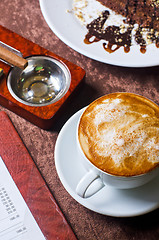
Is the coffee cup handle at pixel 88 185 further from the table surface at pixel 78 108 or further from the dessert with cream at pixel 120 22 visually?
the dessert with cream at pixel 120 22

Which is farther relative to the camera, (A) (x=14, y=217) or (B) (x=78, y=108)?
(B) (x=78, y=108)

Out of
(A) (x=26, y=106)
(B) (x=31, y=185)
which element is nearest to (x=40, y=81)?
(A) (x=26, y=106)

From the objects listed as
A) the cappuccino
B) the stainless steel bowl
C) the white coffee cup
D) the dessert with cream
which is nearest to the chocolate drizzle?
the dessert with cream

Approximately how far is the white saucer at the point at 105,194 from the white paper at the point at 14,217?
0.11m

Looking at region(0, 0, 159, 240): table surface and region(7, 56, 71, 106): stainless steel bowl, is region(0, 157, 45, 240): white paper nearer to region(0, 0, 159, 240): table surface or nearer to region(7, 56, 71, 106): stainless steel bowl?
region(0, 0, 159, 240): table surface

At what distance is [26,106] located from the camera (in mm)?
771

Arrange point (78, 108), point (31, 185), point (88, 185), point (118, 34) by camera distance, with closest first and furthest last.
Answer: point (88, 185) → point (31, 185) → point (78, 108) → point (118, 34)

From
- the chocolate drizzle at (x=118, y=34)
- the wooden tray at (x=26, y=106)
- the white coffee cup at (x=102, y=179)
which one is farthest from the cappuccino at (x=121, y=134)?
the chocolate drizzle at (x=118, y=34)

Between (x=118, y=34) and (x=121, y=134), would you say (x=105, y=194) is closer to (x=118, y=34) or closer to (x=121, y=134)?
(x=121, y=134)

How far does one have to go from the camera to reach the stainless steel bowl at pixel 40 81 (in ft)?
2.72

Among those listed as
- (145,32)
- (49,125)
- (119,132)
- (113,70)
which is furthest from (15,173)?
(145,32)

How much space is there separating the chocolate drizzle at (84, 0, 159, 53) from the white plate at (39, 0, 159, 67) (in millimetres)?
20

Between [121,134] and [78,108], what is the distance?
256 mm

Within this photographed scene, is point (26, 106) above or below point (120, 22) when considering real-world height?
below
